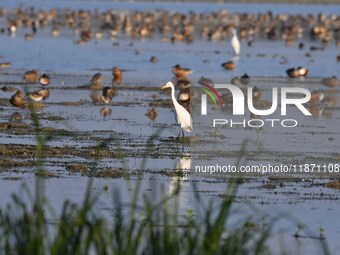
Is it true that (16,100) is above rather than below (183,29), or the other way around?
below

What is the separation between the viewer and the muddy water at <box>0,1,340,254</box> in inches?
502

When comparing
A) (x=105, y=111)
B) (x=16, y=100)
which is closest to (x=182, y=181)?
(x=105, y=111)

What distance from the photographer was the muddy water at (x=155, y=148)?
12742 mm

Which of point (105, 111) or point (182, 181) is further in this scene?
point (105, 111)

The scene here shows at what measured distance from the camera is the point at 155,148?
17016mm

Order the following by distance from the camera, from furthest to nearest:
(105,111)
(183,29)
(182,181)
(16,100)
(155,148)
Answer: (183,29)
(105,111)
(16,100)
(155,148)
(182,181)

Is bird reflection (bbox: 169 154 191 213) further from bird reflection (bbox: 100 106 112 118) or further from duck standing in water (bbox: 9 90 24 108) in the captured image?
duck standing in water (bbox: 9 90 24 108)

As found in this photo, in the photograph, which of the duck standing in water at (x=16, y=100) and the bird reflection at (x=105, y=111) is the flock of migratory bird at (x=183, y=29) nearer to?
the bird reflection at (x=105, y=111)

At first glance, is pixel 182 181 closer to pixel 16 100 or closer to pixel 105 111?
pixel 105 111

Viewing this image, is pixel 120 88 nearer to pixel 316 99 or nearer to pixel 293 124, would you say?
pixel 316 99

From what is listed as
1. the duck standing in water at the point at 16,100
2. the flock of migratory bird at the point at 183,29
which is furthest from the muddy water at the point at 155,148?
the flock of migratory bird at the point at 183,29

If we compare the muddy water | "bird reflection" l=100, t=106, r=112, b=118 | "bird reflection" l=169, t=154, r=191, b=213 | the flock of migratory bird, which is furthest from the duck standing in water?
"bird reflection" l=169, t=154, r=191, b=213

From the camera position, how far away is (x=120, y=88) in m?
28.1

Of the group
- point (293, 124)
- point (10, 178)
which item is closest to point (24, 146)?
point (10, 178)
